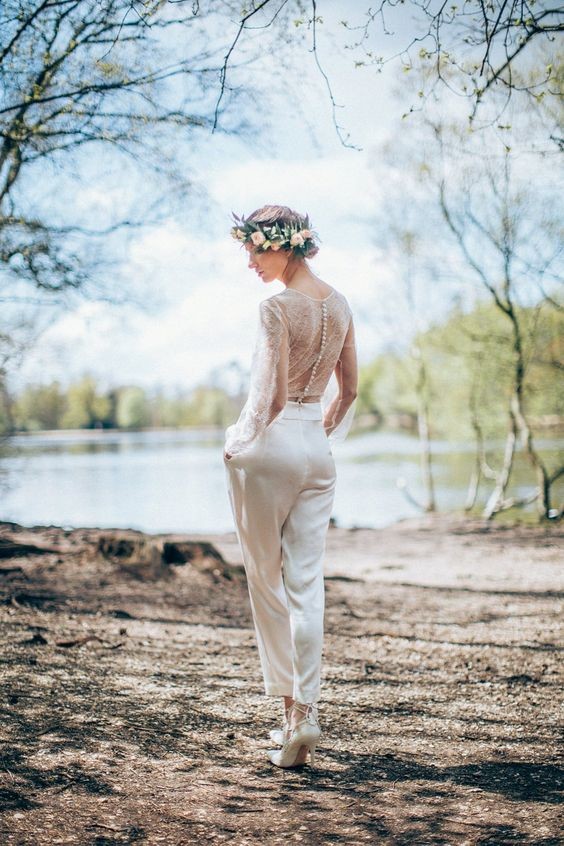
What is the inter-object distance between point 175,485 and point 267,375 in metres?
24.8

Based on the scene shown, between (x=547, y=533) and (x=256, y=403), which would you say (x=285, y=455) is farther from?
(x=547, y=533)

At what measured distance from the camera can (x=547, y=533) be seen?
→ 12.1m

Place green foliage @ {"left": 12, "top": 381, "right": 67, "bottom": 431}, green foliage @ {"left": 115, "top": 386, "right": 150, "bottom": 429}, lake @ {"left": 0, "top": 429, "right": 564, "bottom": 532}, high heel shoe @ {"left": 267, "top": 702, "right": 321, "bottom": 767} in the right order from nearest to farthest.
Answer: high heel shoe @ {"left": 267, "top": 702, "right": 321, "bottom": 767} → green foliage @ {"left": 12, "top": 381, "right": 67, "bottom": 431} → lake @ {"left": 0, "top": 429, "right": 564, "bottom": 532} → green foliage @ {"left": 115, "top": 386, "right": 150, "bottom": 429}

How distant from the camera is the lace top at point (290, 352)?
2955 millimetres

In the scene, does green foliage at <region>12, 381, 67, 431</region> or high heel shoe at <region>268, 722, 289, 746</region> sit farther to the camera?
green foliage at <region>12, 381, 67, 431</region>

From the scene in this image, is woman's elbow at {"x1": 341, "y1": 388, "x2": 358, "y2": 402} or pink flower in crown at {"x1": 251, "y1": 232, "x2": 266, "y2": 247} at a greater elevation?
pink flower in crown at {"x1": 251, "y1": 232, "x2": 266, "y2": 247}

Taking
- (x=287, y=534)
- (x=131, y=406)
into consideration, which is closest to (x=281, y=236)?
(x=287, y=534)

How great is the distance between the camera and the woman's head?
310 cm

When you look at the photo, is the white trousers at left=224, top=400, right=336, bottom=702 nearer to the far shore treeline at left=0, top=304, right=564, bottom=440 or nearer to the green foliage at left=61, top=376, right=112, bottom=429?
the far shore treeline at left=0, top=304, right=564, bottom=440

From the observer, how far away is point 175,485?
27.3 m

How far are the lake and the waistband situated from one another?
27.5 ft

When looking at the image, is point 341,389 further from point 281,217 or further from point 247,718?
point 247,718

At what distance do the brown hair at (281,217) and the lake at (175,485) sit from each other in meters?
8.43

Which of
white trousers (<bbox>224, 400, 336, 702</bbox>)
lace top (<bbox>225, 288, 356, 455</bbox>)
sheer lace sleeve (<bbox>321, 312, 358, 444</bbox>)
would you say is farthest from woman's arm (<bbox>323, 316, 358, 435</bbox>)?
white trousers (<bbox>224, 400, 336, 702</bbox>)
